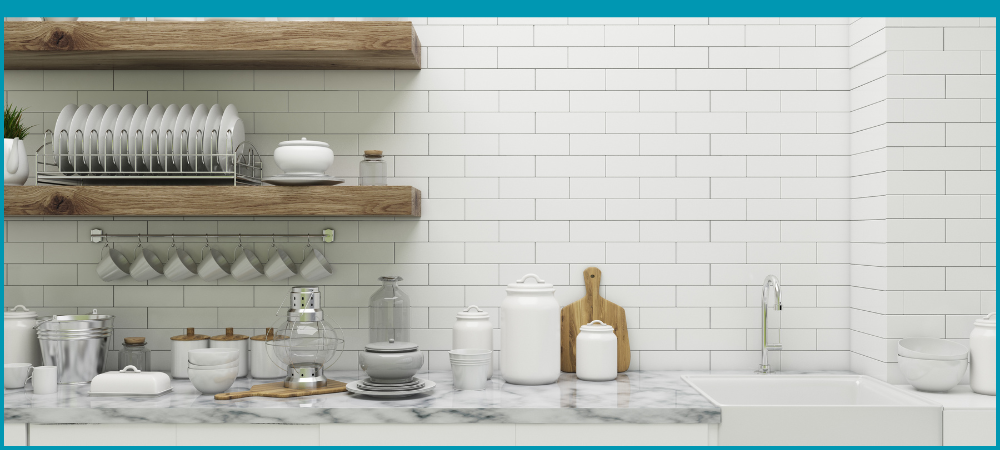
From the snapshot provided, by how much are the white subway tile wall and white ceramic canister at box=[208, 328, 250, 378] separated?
6.85 feet

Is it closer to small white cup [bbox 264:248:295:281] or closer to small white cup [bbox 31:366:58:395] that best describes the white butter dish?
small white cup [bbox 31:366:58:395]

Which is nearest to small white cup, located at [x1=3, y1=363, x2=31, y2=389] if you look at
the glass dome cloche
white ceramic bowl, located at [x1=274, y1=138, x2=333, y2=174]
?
the glass dome cloche

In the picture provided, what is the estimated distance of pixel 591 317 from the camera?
8.86 ft

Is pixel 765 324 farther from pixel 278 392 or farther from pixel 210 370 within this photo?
pixel 210 370

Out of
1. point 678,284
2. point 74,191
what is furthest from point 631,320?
point 74,191

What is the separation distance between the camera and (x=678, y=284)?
2.73 meters

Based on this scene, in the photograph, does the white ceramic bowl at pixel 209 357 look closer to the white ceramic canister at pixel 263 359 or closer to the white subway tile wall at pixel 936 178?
the white ceramic canister at pixel 263 359

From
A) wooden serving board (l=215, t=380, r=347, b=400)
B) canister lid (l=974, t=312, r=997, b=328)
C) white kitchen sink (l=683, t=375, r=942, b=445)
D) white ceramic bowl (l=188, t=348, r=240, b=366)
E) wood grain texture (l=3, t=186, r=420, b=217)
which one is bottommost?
white kitchen sink (l=683, t=375, r=942, b=445)

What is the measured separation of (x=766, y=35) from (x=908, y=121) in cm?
57

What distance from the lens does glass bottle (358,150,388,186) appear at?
8.47 feet

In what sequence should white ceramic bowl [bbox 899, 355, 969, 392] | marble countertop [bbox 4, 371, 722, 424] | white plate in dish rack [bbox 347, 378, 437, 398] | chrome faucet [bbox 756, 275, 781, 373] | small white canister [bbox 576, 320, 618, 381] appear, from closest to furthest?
marble countertop [bbox 4, 371, 722, 424]
white plate in dish rack [bbox 347, 378, 437, 398]
white ceramic bowl [bbox 899, 355, 969, 392]
small white canister [bbox 576, 320, 618, 381]
chrome faucet [bbox 756, 275, 781, 373]

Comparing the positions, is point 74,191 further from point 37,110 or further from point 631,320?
point 631,320

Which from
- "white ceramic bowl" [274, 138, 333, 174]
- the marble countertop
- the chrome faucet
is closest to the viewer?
the marble countertop

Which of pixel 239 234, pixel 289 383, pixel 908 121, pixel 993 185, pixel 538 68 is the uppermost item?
pixel 538 68
